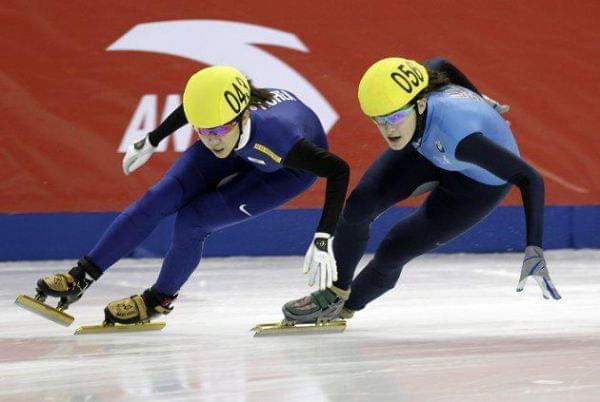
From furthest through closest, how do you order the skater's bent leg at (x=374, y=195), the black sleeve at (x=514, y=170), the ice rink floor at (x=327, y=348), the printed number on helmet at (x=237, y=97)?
the skater's bent leg at (x=374, y=195)
the printed number on helmet at (x=237, y=97)
the black sleeve at (x=514, y=170)
the ice rink floor at (x=327, y=348)

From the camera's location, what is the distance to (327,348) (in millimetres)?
3971

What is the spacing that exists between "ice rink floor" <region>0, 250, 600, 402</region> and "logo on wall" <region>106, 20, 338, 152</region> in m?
1.00

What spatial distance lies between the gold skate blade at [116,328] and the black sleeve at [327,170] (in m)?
0.81

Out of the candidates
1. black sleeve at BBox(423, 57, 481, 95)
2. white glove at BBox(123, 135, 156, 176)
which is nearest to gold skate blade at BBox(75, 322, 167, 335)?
white glove at BBox(123, 135, 156, 176)

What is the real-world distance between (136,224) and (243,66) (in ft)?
8.13

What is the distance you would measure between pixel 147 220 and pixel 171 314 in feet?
2.18

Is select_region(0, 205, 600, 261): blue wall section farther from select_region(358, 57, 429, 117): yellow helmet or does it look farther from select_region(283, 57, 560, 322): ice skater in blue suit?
select_region(358, 57, 429, 117): yellow helmet

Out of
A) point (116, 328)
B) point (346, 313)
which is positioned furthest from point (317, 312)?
point (116, 328)

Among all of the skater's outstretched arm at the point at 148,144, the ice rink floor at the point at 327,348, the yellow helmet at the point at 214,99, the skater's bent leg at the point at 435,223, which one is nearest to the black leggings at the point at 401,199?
the skater's bent leg at the point at 435,223

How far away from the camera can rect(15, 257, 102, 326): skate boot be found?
4277 mm

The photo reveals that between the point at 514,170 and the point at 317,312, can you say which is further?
the point at 317,312

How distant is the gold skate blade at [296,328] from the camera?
4.32 meters

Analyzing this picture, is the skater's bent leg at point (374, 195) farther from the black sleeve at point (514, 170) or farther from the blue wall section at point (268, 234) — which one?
the blue wall section at point (268, 234)

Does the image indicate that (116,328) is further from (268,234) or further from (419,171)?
(268,234)
